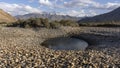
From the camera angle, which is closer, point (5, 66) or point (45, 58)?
point (5, 66)

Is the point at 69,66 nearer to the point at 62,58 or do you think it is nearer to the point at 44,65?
the point at 44,65

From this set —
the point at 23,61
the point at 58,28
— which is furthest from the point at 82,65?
the point at 58,28

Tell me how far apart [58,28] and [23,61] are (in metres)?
43.9

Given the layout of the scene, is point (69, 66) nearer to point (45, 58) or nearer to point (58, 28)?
point (45, 58)

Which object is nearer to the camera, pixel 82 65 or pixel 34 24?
pixel 82 65

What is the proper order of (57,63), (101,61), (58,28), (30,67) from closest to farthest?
(30,67) < (57,63) < (101,61) < (58,28)

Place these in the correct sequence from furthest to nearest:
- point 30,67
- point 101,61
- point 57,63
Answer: point 101,61, point 57,63, point 30,67

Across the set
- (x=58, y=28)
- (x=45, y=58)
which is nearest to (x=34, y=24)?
(x=58, y=28)

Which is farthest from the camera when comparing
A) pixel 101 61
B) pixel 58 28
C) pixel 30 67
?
pixel 58 28

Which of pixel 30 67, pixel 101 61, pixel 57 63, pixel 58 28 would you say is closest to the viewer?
pixel 30 67

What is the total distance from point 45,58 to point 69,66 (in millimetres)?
3197

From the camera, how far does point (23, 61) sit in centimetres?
1791

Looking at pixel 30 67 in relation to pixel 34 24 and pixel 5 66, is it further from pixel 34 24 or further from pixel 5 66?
pixel 34 24

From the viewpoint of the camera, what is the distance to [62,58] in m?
19.4
